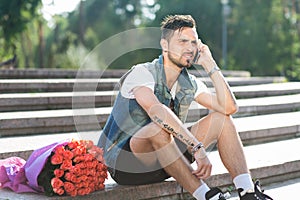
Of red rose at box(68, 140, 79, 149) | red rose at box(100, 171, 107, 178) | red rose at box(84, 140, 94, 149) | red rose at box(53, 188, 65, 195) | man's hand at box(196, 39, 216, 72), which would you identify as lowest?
red rose at box(53, 188, 65, 195)

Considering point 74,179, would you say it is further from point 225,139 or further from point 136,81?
point 225,139

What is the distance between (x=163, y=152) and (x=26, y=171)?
930 mm

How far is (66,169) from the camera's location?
3.14m

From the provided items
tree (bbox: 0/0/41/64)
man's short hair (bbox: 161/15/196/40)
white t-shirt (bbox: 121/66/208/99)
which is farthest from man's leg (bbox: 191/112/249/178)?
tree (bbox: 0/0/41/64)

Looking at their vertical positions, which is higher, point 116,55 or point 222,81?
point 116,55

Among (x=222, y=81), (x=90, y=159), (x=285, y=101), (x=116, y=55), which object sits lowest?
(x=285, y=101)

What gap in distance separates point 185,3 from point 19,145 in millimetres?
29936

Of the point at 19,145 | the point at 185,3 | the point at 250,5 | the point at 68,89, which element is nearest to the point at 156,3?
the point at 185,3

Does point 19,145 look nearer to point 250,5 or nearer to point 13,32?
point 13,32

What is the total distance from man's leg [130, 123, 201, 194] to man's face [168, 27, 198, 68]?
54 centimetres

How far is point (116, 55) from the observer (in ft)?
10.8

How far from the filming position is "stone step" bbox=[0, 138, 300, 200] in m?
3.38

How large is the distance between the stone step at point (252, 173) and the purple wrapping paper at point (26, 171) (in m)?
0.06

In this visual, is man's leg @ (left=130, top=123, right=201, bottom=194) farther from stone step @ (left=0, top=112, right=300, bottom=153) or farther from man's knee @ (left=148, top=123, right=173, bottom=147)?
stone step @ (left=0, top=112, right=300, bottom=153)
